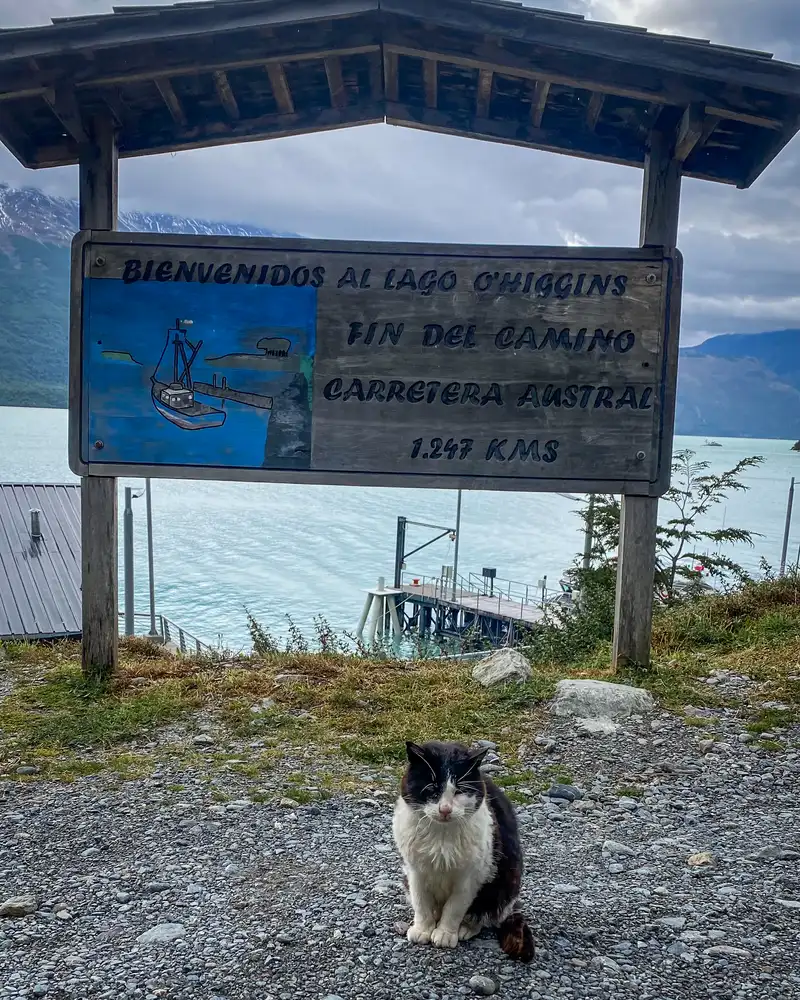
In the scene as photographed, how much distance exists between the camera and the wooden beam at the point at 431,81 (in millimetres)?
5585

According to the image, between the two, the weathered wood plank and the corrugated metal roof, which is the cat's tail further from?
the corrugated metal roof

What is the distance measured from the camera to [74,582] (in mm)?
18000

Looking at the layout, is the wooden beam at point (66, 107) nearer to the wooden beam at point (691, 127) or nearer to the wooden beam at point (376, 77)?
the wooden beam at point (376, 77)

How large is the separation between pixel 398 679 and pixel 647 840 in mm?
2697

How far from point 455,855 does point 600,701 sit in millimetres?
3103

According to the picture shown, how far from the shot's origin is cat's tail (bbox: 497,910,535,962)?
2.77 metres

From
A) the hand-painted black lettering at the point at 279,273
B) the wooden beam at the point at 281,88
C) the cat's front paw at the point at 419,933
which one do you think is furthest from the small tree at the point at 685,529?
the cat's front paw at the point at 419,933

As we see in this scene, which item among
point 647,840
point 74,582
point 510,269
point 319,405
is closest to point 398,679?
point 319,405

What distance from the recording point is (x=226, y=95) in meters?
5.64

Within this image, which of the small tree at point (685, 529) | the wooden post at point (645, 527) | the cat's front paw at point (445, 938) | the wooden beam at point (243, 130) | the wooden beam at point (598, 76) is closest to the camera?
the cat's front paw at point (445, 938)

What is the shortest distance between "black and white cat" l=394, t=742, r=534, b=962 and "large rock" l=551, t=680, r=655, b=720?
8.81 ft

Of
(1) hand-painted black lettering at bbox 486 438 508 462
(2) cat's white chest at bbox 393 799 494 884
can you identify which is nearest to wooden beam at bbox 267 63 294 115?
(1) hand-painted black lettering at bbox 486 438 508 462

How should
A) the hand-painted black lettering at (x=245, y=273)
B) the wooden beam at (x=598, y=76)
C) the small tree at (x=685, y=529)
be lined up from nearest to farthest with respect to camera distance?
the wooden beam at (x=598, y=76) → the hand-painted black lettering at (x=245, y=273) → the small tree at (x=685, y=529)

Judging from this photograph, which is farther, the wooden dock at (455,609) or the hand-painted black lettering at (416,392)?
the wooden dock at (455,609)
